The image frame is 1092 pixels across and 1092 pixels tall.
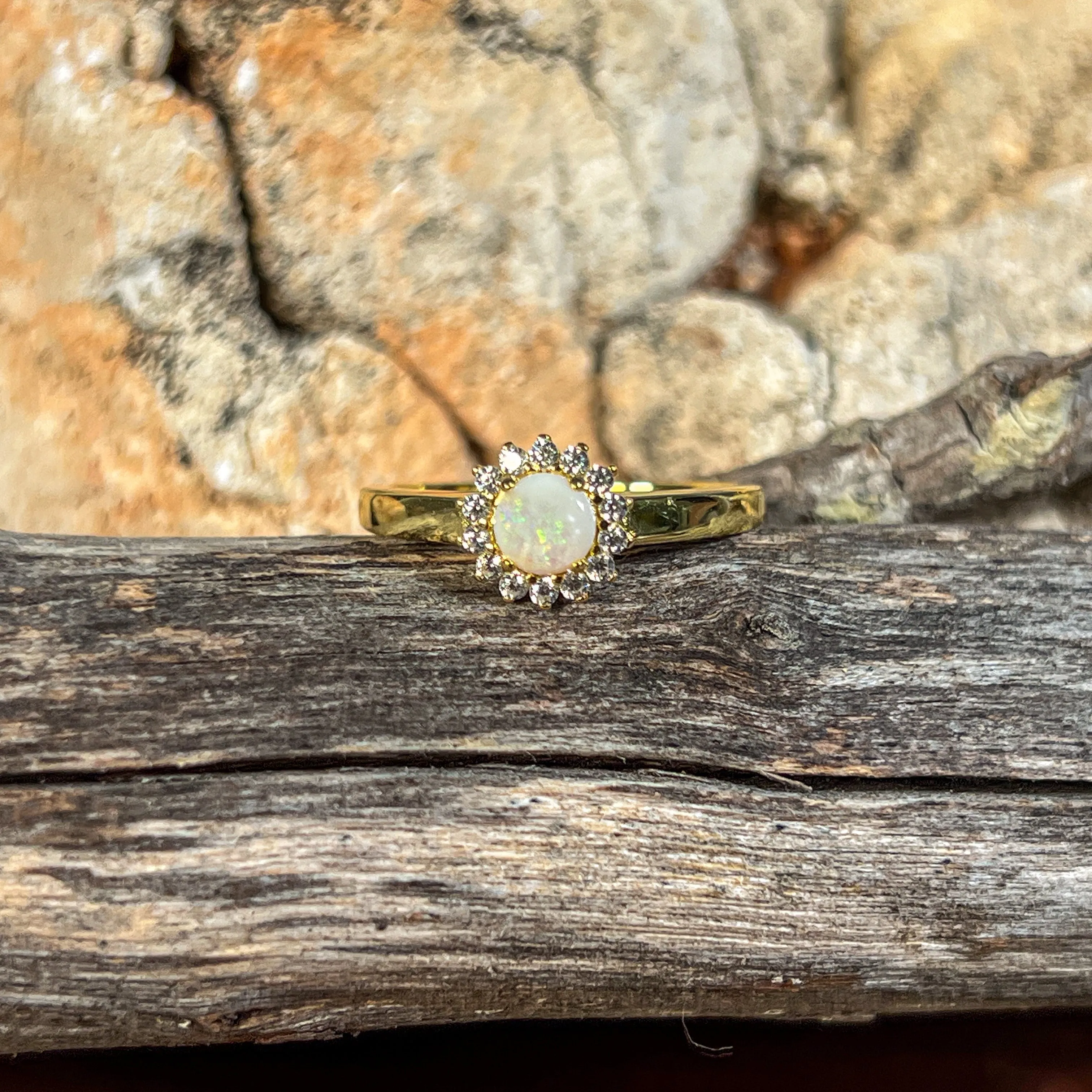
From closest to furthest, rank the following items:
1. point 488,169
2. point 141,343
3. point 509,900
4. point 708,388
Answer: point 509,900 < point 141,343 < point 488,169 < point 708,388

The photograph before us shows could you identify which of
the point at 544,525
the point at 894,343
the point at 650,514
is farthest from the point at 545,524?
the point at 894,343

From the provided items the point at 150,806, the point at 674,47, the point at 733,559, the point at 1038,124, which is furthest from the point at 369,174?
the point at 1038,124

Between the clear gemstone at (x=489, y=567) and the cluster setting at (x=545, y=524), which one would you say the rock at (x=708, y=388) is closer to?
the cluster setting at (x=545, y=524)

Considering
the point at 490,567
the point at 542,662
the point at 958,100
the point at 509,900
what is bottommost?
the point at 509,900

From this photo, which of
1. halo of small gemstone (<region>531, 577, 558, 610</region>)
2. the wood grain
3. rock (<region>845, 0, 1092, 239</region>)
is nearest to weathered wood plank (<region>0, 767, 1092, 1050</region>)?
the wood grain

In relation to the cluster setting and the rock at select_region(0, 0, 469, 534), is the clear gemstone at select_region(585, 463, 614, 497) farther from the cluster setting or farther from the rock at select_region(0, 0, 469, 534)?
the rock at select_region(0, 0, 469, 534)

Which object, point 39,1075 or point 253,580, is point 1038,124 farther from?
point 39,1075

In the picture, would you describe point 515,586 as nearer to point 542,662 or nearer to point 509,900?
point 542,662

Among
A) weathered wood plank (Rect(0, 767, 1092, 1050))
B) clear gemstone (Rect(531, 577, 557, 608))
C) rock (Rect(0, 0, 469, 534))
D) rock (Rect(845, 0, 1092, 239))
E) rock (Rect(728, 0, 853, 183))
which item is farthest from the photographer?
rock (Rect(728, 0, 853, 183))
